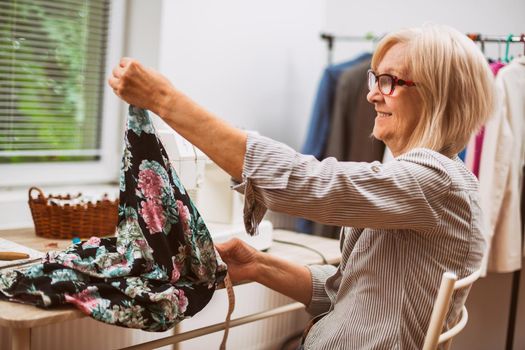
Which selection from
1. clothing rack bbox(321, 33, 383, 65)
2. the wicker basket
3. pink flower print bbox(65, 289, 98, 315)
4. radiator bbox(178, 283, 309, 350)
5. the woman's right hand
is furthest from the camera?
clothing rack bbox(321, 33, 383, 65)

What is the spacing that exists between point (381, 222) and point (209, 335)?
1.65m

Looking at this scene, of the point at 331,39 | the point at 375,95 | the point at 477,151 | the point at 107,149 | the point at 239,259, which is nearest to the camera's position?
the point at 375,95

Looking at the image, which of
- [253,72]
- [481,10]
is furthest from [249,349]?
[481,10]

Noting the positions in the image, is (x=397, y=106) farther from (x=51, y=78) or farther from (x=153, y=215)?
(x=51, y=78)

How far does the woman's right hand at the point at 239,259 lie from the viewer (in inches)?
63.6

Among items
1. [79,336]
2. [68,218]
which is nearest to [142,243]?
[68,218]

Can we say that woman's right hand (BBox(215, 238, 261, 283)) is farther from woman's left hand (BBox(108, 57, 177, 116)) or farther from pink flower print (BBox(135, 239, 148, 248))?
woman's left hand (BBox(108, 57, 177, 116))

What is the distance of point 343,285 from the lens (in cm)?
146

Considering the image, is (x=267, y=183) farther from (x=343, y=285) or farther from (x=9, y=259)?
(x=9, y=259)

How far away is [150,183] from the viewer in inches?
54.1

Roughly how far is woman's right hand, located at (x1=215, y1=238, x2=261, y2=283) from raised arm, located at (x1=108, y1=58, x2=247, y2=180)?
0.49 metres

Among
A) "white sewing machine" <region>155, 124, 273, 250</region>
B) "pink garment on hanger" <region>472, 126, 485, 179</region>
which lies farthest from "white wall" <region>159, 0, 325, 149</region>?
"pink garment on hanger" <region>472, 126, 485, 179</region>

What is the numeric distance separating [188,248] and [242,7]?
5.34 feet

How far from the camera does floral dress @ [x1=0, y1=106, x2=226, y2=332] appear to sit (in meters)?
1.26
